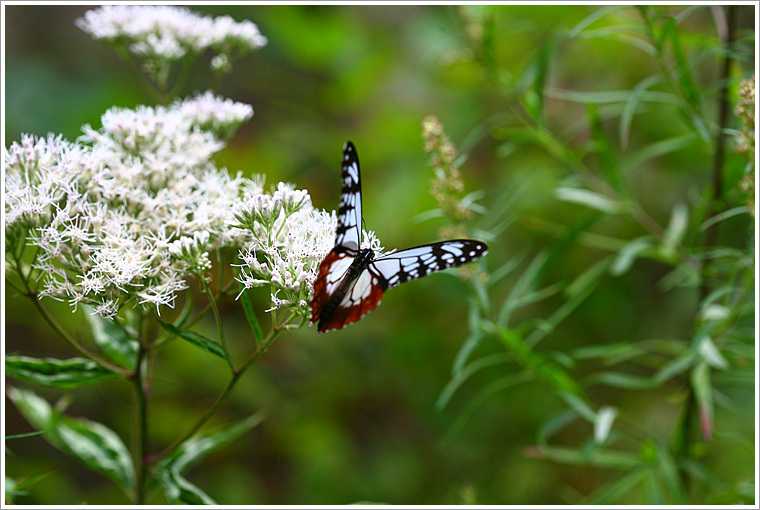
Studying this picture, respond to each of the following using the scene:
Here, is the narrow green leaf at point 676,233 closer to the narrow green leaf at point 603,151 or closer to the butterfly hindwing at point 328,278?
the narrow green leaf at point 603,151

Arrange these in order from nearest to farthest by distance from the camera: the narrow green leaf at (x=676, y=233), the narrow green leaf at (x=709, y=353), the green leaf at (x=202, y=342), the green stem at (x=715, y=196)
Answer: the green leaf at (x=202, y=342) → the narrow green leaf at (x=709, y=353) → the green stem at (x=715, y=196) → the narrow green leaf at (x=676, y=233)

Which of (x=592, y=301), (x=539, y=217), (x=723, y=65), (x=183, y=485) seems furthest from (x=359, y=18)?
(x=183, y=485)

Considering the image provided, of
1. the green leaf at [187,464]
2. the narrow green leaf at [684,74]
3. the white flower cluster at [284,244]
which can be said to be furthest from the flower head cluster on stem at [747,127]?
the green leaf at [187,464]

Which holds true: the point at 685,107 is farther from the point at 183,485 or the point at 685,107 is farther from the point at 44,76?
the point at 44,76

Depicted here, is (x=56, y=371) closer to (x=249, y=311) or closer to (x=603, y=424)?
(x=249, y=311)

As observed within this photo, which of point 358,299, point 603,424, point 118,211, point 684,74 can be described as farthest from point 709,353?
point 118,211
